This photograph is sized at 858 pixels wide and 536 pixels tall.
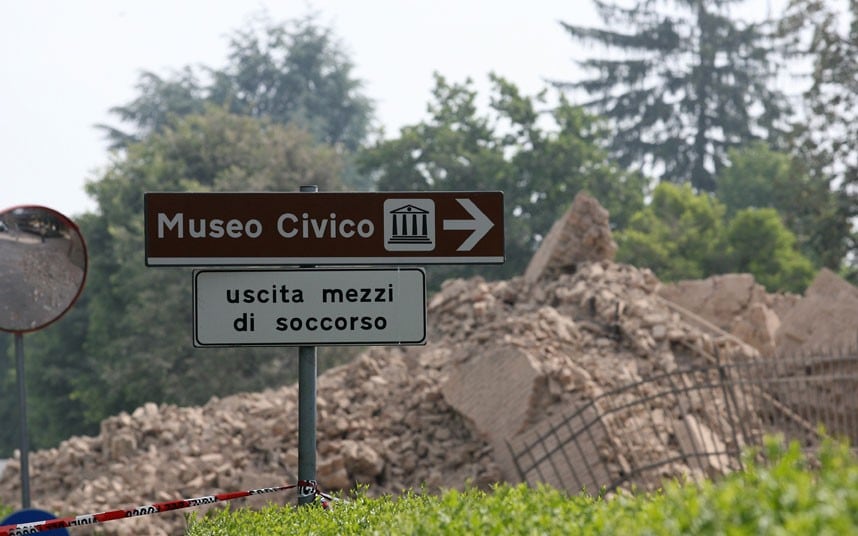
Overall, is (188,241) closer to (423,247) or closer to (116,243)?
(423,247)

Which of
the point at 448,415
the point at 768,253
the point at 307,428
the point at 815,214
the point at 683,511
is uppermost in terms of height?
the point at 815,214

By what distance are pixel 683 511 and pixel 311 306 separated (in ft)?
12.9

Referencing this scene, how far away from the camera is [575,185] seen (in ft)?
138

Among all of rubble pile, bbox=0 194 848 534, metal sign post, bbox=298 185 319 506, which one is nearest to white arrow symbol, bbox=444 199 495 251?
metal sign post, bbox=298 185 319 506

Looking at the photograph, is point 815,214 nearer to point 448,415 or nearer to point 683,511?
point 448,415

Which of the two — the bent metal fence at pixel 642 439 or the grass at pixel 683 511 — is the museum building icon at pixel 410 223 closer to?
the grass at pixel 683 511

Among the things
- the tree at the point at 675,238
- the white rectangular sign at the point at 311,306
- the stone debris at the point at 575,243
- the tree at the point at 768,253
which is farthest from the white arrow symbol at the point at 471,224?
the tree at the point at 768,253

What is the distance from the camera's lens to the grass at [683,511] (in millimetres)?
3010

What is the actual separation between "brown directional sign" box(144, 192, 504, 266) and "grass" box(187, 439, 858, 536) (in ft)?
5.17

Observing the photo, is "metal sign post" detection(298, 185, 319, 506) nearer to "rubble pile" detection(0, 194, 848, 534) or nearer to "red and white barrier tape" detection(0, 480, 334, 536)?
"red and white barrier tape" detection(0, 480, 334, 536)

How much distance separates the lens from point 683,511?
3.36 metres

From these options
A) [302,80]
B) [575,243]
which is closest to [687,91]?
[302,80]

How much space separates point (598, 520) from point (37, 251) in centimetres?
585

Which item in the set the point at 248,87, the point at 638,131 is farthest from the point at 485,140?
the point at 248,87
